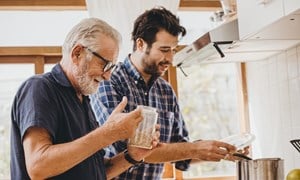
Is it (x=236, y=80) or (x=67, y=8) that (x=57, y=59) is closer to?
(x=67, y=8)

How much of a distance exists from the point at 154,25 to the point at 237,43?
362 millimetres

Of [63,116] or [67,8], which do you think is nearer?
[63,116]

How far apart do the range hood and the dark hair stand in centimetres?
16

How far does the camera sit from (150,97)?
6.94 feet

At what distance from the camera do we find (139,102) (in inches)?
80.7

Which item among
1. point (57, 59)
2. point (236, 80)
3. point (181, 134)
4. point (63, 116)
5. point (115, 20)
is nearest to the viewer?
point (63, 116)

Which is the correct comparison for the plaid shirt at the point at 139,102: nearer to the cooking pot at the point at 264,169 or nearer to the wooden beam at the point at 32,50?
the cooking pot at the point at 264,169

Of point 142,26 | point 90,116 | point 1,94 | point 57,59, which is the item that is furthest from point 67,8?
point 90,116

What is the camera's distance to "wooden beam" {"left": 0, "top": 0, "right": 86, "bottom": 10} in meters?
2.72

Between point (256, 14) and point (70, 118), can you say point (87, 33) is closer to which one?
point (70, 118)

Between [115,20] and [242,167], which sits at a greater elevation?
[115,20]

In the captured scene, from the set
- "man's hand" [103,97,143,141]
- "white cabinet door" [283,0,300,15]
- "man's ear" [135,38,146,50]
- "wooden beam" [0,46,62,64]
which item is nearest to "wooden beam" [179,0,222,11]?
"wooden beam" [0,46,62,64]

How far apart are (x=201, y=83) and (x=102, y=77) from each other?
1547mm

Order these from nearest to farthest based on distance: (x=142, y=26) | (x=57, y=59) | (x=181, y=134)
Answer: (x=142, y=26)
(x=181, y=134)
(x=57, y=59)
